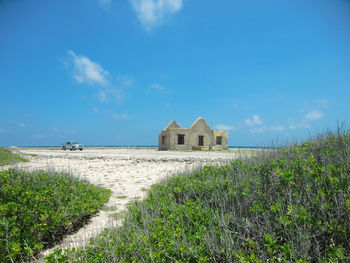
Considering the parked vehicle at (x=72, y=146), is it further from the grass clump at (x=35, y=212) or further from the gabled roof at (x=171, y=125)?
the grass clump at (x=35, y=212)

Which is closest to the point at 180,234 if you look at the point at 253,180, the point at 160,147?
the point at 253,180

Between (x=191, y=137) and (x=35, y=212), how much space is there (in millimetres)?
27759

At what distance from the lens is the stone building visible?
A: 3102cm

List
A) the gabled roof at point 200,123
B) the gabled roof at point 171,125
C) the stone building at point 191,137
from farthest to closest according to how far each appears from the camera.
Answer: the gabled roof at point 171,125 → the gabled roof at point 200,123 → the stone building at point 191,137

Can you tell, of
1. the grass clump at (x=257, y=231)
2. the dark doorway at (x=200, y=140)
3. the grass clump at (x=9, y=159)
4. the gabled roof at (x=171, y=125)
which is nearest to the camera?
the grass clump at (x=257, y=231)

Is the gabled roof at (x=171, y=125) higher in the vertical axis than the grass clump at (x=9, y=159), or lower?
higher

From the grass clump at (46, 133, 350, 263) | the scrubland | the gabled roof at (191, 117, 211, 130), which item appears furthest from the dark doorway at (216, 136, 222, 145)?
the grass clump at (46, 133, 350, 263)

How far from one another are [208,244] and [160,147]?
31847mm

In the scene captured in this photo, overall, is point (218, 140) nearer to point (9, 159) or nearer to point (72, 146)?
point (72, 146)

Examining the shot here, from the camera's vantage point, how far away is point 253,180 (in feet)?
13.1

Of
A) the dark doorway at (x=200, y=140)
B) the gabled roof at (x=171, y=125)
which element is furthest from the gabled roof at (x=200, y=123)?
the gabled roof at (x=171, y=125)

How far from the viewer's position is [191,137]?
31.1m

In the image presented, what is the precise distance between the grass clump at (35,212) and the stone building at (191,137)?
25539mm

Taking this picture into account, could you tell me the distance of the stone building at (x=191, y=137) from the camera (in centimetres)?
3102
